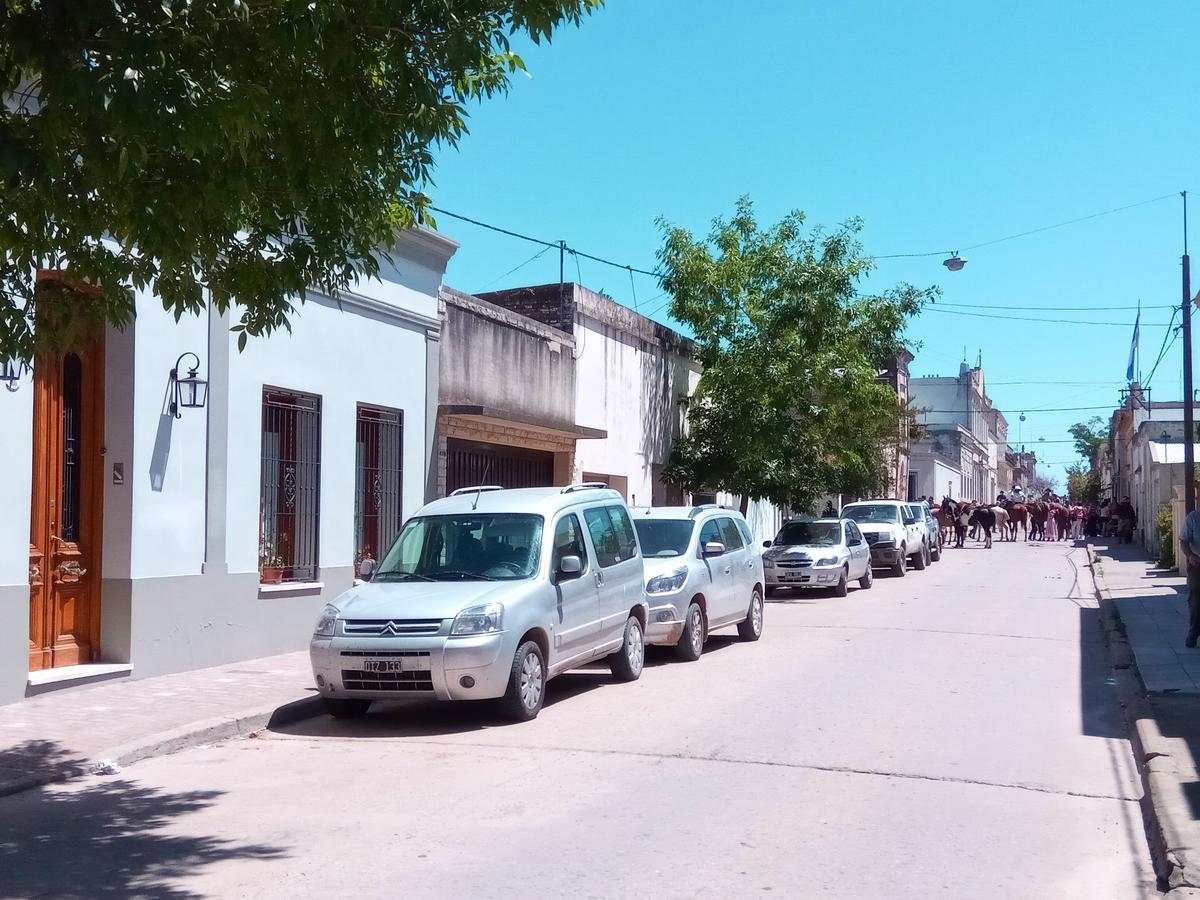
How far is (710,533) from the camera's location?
15188 mm

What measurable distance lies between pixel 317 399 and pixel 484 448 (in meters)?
4.99

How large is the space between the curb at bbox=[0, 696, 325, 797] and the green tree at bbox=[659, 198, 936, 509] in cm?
1564

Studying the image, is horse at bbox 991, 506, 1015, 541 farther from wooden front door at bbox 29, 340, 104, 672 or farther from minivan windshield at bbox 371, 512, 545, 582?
wooden front door at bbox 29, 340, 104, 672

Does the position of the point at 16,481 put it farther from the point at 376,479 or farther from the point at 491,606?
the point at 376,479

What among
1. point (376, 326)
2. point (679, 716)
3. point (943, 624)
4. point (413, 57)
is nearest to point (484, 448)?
point (376, 326)

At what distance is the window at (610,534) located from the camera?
1186cm

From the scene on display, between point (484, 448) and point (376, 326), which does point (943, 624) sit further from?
point (376, 326)

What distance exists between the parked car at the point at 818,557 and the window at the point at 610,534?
10.9 meters

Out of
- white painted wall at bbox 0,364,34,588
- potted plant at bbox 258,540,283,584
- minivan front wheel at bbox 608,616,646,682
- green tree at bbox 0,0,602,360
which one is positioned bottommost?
minivan front wheel at bbox 608,616,646,682

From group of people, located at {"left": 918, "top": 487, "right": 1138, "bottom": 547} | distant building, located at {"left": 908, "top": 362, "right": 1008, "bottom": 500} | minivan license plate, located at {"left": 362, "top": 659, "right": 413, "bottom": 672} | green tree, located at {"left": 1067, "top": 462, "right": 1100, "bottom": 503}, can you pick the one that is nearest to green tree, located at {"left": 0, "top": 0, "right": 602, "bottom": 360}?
minivan license plate, located at {"left": 362, "top": 659, "right": 413, "bottom": 672}

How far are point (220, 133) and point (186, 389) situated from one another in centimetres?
701

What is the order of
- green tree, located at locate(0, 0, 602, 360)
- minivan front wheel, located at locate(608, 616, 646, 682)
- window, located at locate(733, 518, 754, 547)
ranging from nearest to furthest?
green tree, located at locate(0, 0, 602, 360) → minivan front wheel, located at locate(608, 616, 646, 682) → window, located at locate(733, 518, 754, 547)

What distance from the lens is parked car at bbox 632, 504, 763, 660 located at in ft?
44.5

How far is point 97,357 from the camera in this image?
11859 millimetres
